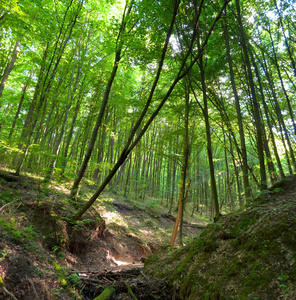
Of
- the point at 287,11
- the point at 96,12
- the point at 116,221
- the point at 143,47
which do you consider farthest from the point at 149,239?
the point at 96,12

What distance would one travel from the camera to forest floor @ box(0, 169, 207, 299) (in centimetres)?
284

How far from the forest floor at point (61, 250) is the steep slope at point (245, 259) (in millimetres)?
554

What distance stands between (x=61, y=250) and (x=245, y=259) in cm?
436

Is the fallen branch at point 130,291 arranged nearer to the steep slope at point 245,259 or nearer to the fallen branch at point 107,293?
the fallen branch at point 107,293

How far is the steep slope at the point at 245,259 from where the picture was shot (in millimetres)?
2086

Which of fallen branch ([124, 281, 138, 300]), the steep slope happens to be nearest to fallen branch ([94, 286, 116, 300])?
fallen branch ([124, 281, 138, 300])

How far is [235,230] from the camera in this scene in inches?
126

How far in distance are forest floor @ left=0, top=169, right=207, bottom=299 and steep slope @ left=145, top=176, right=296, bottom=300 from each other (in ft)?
1.82

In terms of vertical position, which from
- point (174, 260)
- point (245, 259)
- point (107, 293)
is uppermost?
point (245, 259)

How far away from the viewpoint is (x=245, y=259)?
251 cm

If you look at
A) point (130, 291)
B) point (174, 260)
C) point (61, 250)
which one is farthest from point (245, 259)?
point (61, 250)

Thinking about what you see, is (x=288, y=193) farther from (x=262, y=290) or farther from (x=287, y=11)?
(x=287, y=11)

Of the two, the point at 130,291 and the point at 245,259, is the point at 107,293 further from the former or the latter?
the point at 245,259

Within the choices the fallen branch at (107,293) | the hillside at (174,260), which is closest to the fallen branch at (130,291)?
the hillside at (174,260)
